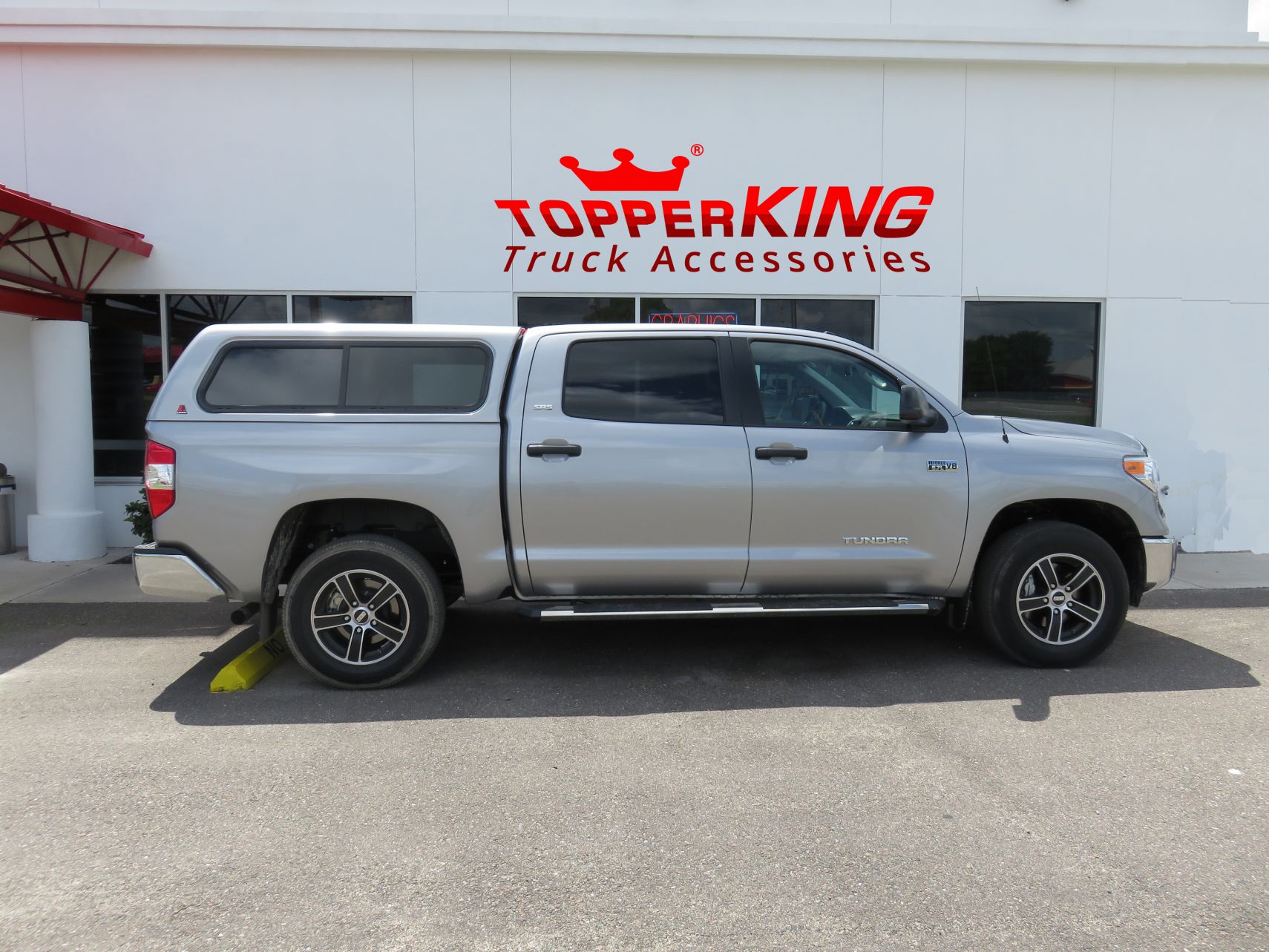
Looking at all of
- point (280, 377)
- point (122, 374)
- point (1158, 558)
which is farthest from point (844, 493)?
point (122, 374)

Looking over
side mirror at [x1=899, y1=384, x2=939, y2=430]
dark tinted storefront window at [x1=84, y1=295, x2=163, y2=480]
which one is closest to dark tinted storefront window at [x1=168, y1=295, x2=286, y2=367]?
dark tinted storefront window at [x1=84, y1=295, x2=163, y2=480]

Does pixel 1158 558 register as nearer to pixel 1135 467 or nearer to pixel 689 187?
pixel 1135 467

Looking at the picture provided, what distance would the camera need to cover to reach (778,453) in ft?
16.7

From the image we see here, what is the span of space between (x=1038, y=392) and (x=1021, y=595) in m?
5.10

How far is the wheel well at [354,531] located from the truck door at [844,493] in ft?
6.26

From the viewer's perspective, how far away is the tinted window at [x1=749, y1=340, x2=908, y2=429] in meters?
5.27

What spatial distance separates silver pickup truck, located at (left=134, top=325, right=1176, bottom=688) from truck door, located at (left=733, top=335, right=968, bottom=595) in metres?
0.01

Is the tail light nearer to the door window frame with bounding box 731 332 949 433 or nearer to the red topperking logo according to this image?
the door window frame with bounding box 731 332 949 433

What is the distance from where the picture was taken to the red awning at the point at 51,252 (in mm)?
7487

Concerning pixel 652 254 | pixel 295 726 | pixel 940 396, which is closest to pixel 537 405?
pixel 295 726

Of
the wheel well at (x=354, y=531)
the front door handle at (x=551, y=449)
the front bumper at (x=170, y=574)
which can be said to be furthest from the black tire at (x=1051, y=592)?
the front bumper at (x=170, y=574)

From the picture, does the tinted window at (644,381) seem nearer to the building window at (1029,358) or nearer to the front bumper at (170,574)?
the front bumper at (170,574)

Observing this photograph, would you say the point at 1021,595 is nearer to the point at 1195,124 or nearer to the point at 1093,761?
the point at 1093,761

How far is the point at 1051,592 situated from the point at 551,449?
3163 mm
